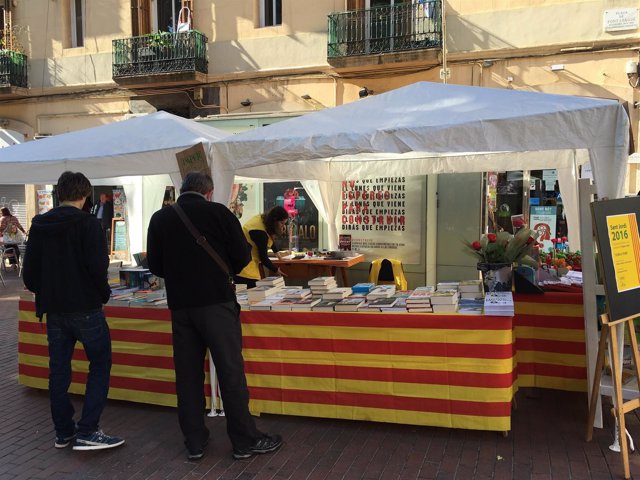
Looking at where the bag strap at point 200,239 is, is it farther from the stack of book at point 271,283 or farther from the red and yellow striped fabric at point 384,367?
the stack of book at point 271,283

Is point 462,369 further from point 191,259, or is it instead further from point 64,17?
point 64,17

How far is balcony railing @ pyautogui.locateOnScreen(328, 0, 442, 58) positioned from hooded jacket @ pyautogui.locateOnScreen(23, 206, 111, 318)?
818 cm

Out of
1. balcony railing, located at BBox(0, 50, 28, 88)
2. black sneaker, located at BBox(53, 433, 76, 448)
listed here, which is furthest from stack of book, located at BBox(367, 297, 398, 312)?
balcony railing, located at BBox(0, 50, 28, 88)

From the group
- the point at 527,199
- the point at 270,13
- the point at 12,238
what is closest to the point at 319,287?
the point at 527,199

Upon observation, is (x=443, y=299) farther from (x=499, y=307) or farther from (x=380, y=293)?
(x=380, y=293)

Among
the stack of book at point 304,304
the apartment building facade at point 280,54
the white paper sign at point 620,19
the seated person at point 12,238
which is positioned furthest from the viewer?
the seated person at point 12,238

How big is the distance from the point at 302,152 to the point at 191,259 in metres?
1.26

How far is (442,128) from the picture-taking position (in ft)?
12.4

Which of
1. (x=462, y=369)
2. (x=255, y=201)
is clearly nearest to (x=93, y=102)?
(x=255, y=201)

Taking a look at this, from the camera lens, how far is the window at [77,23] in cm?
1391

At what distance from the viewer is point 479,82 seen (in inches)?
406

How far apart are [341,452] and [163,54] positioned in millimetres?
11014

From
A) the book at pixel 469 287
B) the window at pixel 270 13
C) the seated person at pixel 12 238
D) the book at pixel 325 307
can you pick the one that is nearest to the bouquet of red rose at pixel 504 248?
the book at pixel 469 287

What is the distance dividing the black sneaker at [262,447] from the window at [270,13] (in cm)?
1034
